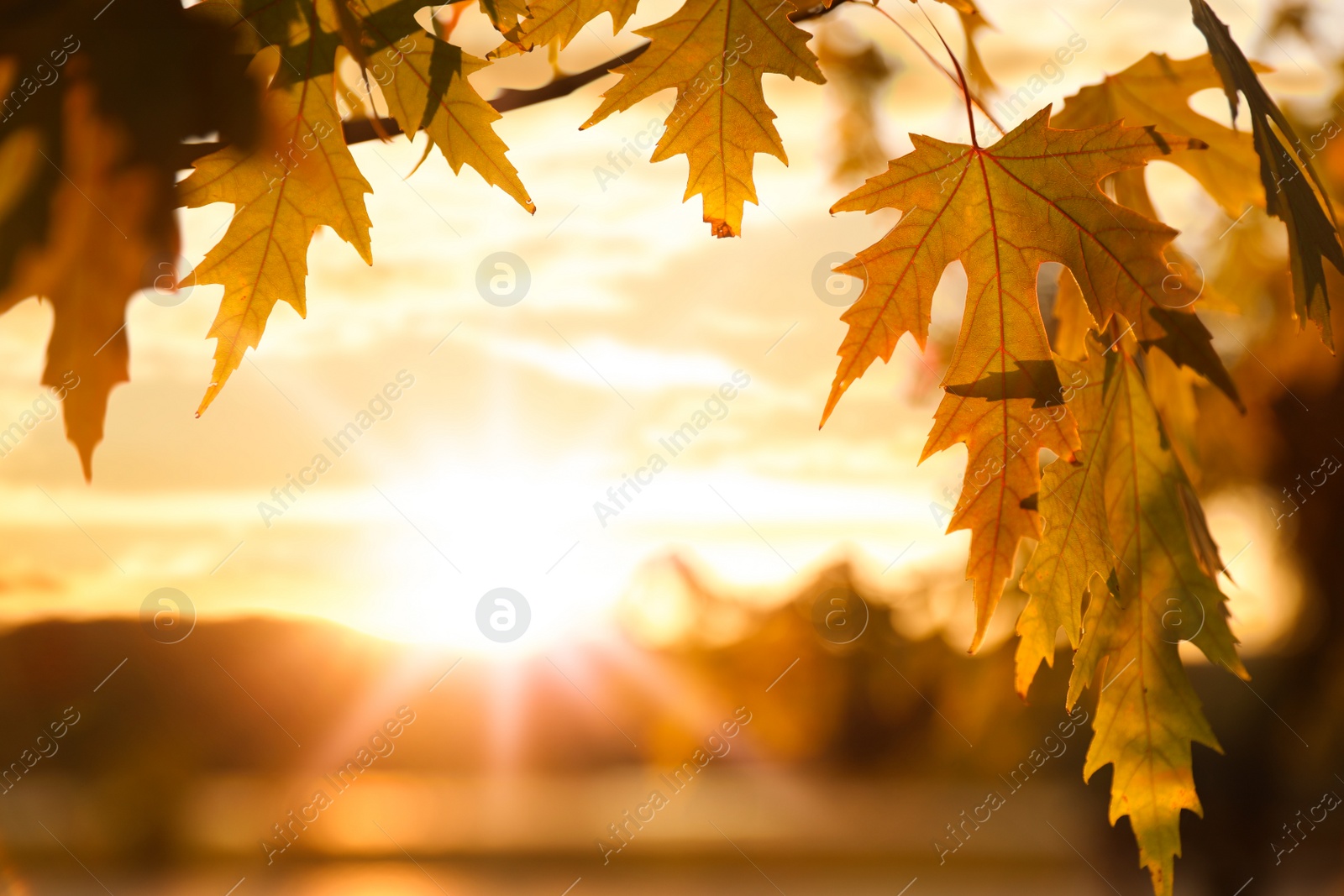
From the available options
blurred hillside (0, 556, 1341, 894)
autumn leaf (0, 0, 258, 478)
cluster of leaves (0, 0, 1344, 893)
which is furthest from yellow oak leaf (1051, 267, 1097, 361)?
blurred hillside (0, 556, 1341, 894)

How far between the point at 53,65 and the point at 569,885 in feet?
97.6

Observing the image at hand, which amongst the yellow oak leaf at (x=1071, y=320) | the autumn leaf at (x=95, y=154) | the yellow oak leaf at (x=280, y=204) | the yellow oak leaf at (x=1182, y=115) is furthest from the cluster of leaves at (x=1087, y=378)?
the autumn leaf at (x=95, y=154)

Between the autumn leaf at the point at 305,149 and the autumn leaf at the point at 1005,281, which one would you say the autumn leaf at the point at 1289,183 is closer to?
the autumn leaf at the point at 1005,281

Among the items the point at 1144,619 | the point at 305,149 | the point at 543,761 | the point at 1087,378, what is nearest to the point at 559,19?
the point at 305,149

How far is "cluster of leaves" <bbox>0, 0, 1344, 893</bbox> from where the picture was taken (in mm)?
871

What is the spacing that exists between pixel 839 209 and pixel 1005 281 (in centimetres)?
25

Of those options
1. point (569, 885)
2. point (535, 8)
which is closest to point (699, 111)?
point (535, 8)

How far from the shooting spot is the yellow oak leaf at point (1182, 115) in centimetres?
145

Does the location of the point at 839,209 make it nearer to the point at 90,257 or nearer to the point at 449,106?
the point at 449,106

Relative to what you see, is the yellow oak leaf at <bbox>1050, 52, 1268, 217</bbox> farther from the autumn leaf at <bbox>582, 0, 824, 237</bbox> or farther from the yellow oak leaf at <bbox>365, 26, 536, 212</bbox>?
the yellow oak leaf at <bbox>365, 26, 536, 212</bbox>

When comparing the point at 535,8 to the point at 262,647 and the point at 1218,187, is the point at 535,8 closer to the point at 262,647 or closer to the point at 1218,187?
the point at 1218,187

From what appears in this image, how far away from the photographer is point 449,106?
0.92 m

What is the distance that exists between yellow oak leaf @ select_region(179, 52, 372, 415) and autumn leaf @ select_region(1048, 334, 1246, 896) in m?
0.97

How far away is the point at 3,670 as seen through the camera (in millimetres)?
25484
